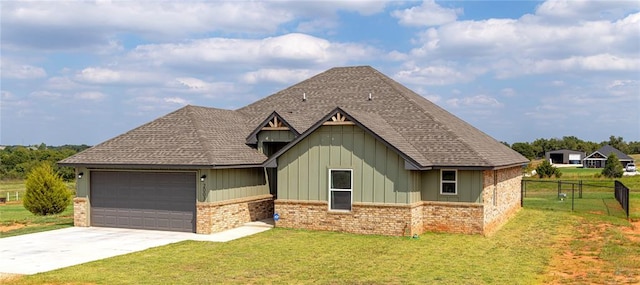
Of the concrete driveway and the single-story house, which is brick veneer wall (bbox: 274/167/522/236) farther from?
the concrete driveway

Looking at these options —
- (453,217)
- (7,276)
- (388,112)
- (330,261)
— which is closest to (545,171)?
(388,112)

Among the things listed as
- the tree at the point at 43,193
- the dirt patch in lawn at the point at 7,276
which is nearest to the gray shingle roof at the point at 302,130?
the dirt patch in lawn at the point at 7,276

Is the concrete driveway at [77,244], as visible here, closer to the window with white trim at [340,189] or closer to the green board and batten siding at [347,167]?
the green board and batten siding at [347,167]

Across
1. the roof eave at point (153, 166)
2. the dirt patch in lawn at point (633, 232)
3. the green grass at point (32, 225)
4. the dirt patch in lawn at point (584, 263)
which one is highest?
the roof eave at point (153, 166)

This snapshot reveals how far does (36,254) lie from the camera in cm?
1548

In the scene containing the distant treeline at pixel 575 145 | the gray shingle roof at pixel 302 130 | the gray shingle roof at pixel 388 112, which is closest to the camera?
the gray shingle roof at pixel 302 130

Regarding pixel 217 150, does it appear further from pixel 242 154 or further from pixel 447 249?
pixel 447 249

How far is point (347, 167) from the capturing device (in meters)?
19.8

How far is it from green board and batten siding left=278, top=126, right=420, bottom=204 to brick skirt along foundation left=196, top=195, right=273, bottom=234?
1.58 meters

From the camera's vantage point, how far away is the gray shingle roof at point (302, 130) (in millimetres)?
19766

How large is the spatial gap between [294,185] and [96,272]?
8620 millimetres

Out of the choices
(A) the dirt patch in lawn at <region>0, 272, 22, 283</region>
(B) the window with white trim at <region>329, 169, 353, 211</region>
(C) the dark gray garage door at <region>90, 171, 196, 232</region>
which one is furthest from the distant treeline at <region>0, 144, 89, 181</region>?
(A) the dirt patch in lawn at <region>0, 272, 22, 283</region>

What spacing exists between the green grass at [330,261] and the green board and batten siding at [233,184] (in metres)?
2.20

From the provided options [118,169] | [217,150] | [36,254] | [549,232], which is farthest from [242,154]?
[549,232]
